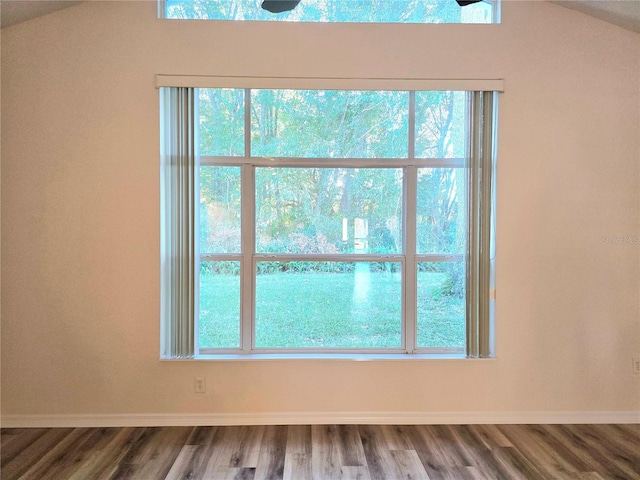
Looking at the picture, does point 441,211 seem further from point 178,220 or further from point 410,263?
point 178,220

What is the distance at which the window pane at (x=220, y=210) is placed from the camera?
3.13 m

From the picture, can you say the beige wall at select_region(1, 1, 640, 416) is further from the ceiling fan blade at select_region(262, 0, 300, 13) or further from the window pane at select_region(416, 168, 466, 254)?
the ceiling fan blade at select_region(262, 0, 300, 13)

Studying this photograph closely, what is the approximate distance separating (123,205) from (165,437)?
171 centimetres

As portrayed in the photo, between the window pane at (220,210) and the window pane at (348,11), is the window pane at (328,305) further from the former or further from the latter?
the window pane at (348,11)

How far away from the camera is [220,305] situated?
317cm

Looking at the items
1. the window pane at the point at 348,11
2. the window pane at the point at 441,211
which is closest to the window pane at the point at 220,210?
the window pane at the point at 348,11

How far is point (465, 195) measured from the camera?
3.07 m

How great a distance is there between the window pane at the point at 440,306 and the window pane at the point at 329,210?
1.12 feet

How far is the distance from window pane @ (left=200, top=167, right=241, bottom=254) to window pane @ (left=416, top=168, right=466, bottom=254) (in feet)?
4.78

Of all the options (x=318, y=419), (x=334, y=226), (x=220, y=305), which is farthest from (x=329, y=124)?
(x=318, y=419)

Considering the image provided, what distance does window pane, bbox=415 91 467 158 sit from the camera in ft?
10.2

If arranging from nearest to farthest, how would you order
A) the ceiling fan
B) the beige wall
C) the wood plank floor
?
the ceiling fan → the wood plank floor → the beige wall

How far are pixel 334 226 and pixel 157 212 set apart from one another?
135 centimetres

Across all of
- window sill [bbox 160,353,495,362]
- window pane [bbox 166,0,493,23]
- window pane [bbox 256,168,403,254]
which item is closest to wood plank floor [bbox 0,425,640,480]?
window sill [bbox 160,353,495,362]
